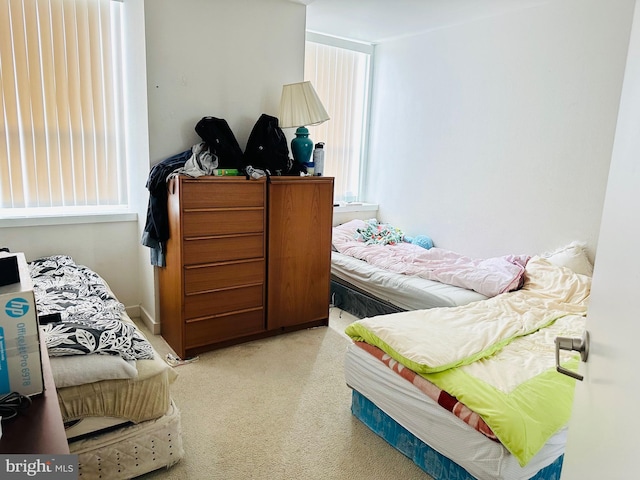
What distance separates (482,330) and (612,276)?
1386 mm

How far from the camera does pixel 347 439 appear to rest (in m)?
1.98

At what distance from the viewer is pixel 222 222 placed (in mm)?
2662

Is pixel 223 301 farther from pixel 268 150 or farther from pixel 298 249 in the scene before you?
pixel 268 150

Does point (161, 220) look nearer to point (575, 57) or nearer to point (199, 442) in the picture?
point (199, 442)

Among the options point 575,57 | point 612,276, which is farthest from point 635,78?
point 575,57

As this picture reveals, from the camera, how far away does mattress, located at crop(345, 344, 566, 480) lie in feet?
4.82

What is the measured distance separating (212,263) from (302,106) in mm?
1222

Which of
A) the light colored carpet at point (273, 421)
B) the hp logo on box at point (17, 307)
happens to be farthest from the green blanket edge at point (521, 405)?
the hp logo on box at point (17, 307)

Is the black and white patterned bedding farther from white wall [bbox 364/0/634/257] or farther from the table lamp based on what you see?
white wall [bbox 364/0/634/257]

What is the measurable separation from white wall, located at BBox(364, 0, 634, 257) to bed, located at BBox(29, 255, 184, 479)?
2813mm

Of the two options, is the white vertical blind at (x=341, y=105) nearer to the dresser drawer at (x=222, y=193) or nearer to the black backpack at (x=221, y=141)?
the black backpack at (x=221, y=141)

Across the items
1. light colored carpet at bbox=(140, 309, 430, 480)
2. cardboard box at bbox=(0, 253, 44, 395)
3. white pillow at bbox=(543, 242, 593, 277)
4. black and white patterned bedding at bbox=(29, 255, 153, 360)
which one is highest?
cardboard box at bbox=(0, 253, 44, 395)

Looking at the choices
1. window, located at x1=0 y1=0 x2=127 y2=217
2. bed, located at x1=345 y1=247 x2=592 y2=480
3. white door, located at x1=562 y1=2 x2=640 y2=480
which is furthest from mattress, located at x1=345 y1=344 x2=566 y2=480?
window, located at x1=0 y1=0 x2=127 y2=217

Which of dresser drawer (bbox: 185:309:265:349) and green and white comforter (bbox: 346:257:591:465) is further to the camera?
dresser drawer (bbox: 185:309:265:349)
